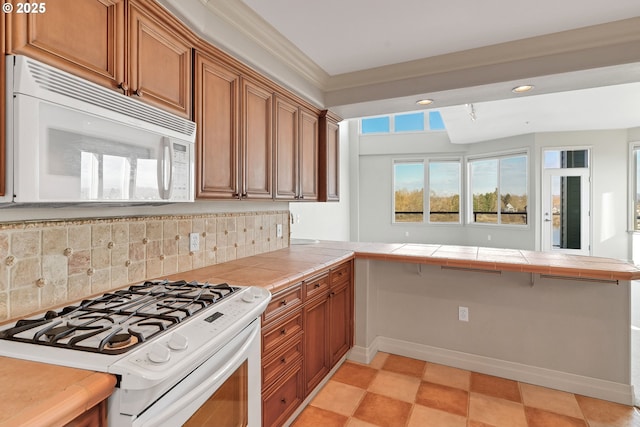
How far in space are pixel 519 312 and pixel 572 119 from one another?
16.6 ft

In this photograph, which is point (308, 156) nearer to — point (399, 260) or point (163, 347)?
point (399, 260)

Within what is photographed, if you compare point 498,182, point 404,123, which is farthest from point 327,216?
point 498,182

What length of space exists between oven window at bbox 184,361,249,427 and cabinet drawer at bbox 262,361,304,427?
0.34m

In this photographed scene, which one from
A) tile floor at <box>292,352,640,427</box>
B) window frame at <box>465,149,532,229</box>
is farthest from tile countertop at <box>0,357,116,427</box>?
window frame at <box>465,149,532,229</box>

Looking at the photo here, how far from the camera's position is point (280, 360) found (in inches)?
71.6

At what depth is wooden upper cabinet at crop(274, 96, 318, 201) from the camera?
8.42 feet

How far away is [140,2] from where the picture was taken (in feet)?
4.57

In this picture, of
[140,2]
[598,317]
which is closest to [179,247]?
[140,2]

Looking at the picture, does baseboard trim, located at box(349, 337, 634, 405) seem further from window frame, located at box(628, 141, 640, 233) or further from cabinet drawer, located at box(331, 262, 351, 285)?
window frame, located at box(628, 141, 640, 233)

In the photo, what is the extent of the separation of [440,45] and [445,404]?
8.53 ft

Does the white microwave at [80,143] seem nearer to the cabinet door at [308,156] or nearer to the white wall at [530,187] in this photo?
the cabinet door at [308,156]

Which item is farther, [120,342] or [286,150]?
[286,150]

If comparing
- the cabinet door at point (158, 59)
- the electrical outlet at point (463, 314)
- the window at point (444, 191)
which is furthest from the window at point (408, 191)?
the cabinet door at point (158, 59)

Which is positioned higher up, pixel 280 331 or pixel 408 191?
pixel 408 191
